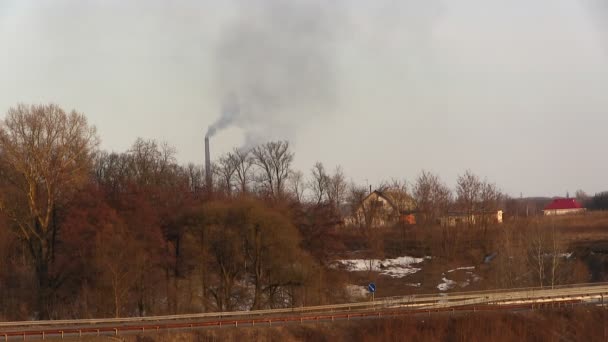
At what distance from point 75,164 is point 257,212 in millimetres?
12797

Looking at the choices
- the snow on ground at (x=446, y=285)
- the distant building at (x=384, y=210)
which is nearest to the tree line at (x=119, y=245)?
the snow on ground at (x=446, y=285)

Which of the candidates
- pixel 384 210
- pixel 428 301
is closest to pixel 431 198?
pixel 384 210

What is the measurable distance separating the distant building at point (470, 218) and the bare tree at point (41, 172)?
160 ft

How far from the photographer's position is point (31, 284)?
44.2 meters

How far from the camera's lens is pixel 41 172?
42844 millimetres

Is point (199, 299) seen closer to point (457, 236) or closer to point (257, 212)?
point (257, 212)

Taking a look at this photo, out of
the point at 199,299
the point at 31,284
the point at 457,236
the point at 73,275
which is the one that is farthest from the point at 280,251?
the point at 457,236

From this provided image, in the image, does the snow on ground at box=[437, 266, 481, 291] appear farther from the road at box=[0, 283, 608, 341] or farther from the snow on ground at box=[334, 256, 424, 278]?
the road at box=[0, 283, 608, 341]

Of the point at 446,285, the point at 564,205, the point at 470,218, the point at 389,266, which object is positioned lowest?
the point at 446,285

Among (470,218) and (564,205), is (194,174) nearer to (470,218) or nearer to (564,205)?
(470,218)

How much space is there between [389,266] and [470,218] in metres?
19.4

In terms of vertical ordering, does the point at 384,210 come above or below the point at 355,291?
above

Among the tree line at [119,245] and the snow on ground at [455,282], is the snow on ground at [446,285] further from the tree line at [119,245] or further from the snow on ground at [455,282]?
the tree line at [119,245]

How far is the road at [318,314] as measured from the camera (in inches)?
1224
